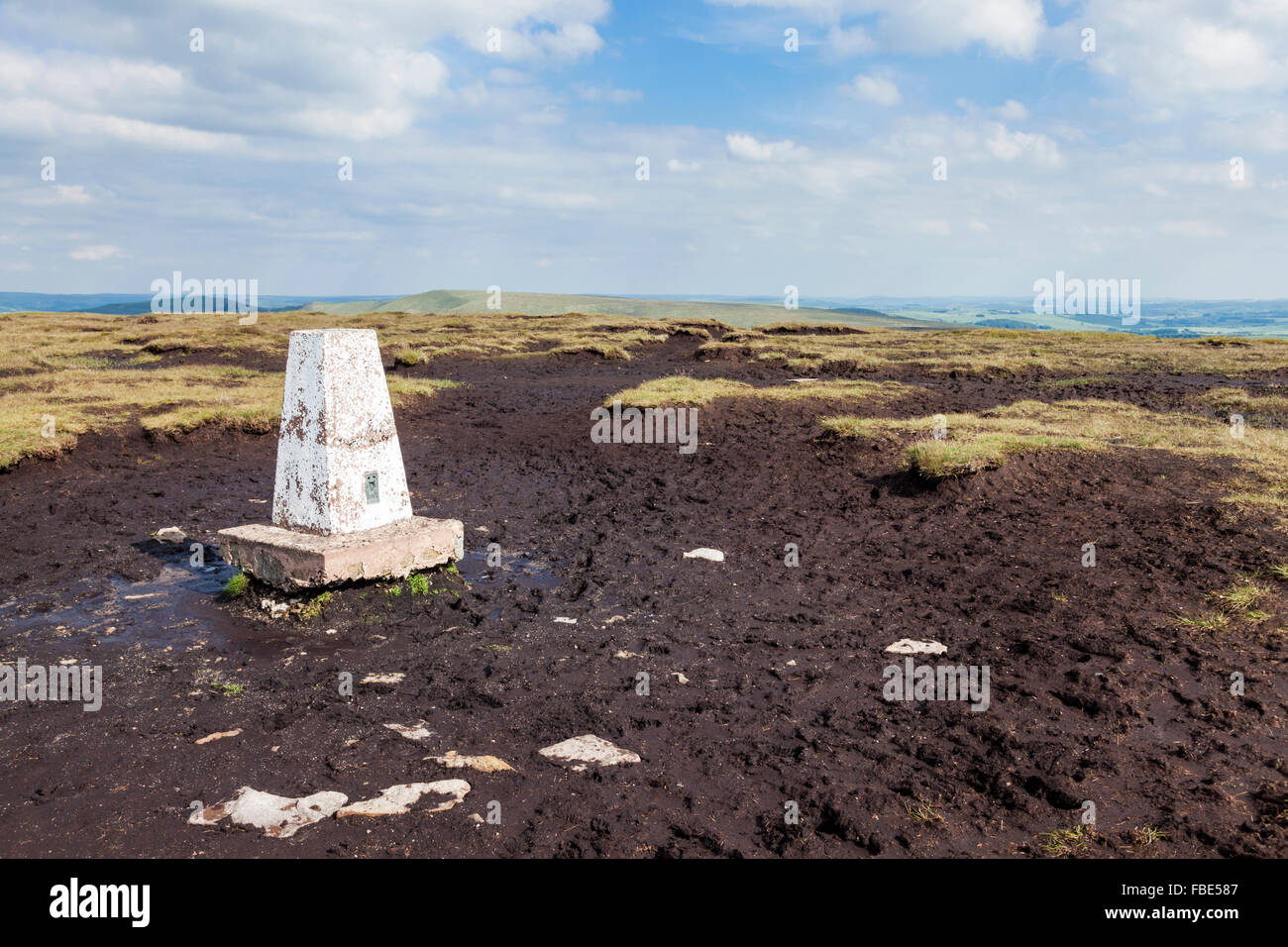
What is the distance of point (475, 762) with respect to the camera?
5.17 meters

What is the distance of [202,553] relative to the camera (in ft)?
31.2

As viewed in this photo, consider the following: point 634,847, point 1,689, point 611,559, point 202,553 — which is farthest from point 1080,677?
point 202,553

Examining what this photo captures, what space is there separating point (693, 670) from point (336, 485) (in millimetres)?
4274

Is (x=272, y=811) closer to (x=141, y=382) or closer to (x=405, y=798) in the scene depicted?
(x=405, y=798)

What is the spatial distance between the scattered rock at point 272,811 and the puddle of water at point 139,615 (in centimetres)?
289

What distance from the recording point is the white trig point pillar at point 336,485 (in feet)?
25.8

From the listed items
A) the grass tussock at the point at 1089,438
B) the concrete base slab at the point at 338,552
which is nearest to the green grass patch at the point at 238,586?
the concrete base slab at the point at 338,552

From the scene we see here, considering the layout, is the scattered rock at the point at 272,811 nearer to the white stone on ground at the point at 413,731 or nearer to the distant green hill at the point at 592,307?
the white stone on ground at the point at 413,731
